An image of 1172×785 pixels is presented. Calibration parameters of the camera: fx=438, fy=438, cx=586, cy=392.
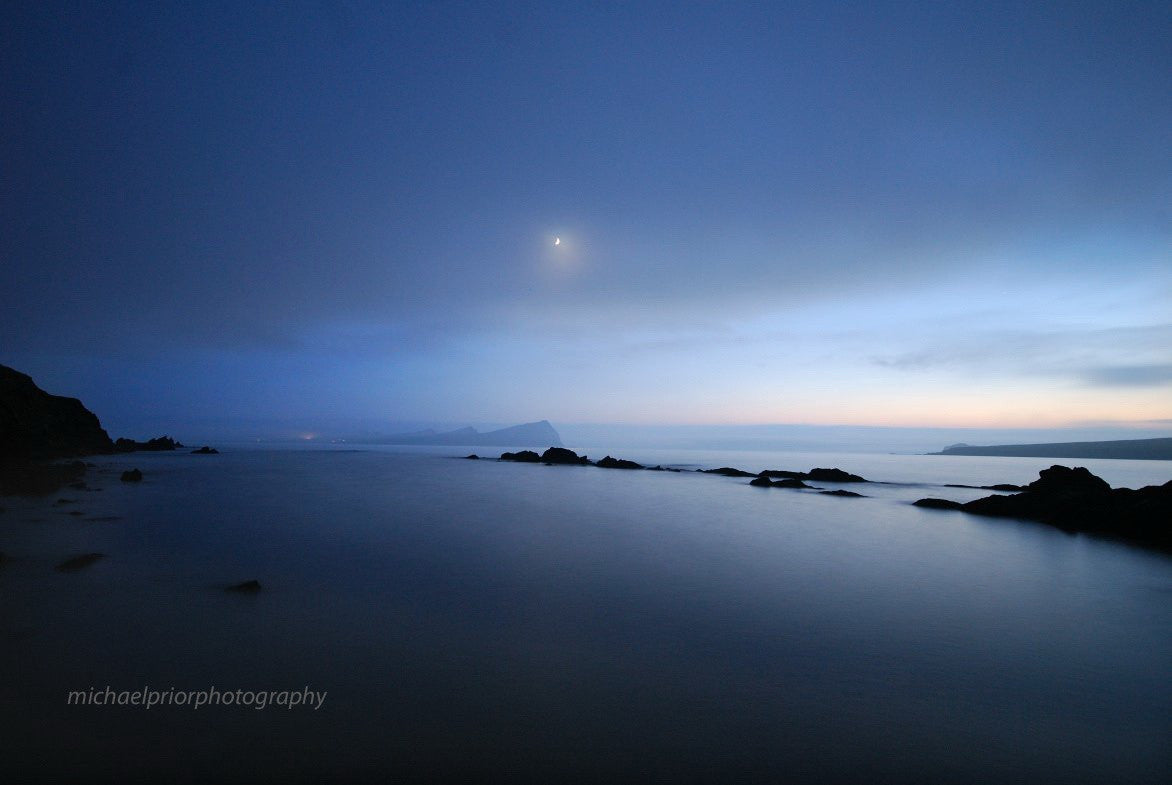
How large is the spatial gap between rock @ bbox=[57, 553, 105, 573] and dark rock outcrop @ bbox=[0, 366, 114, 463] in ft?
131

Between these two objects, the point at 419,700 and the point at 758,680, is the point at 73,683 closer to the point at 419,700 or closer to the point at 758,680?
the point at 419,700

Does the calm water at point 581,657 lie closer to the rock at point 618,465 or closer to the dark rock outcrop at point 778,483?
the dark rock outcrop at point 778,483

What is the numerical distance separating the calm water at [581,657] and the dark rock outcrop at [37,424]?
1425 inches

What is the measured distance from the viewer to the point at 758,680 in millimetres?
6062

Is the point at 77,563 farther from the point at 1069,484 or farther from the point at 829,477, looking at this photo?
the point at 829,477

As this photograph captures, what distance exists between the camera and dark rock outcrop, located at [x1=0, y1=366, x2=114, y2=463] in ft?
115

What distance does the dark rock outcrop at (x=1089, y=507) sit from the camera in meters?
16.7

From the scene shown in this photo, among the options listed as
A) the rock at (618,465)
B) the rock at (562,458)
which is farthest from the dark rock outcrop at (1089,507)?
the rock at (562,458)

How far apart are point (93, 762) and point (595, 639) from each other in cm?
570

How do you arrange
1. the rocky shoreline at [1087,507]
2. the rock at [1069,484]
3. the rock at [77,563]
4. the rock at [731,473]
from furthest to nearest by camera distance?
the rock at [731,473]
the rock at [1069,484]
the rocky shoreline at [1087,507]
the rock at [77,563]

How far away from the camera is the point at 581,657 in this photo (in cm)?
655

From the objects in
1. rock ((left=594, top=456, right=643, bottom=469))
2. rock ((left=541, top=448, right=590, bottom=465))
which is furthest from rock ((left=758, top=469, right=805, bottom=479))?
rock ((left=541, top=448, right=590, bottom=465))

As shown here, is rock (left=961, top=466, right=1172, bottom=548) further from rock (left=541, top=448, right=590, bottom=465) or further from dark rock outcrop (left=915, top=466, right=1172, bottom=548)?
rock (left=541, top=448, right=590, bottom=465)

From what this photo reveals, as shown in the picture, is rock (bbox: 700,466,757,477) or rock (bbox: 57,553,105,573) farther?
rock (bbox: 700,466,757,477)
